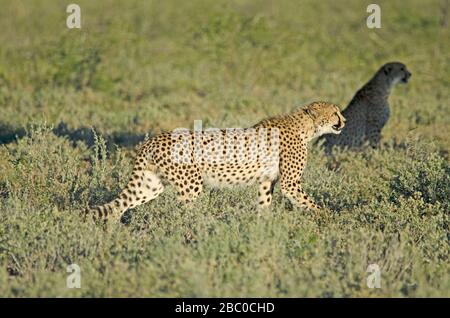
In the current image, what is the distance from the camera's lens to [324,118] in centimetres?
678

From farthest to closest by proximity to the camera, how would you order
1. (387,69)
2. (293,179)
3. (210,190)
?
(387,69) < (210,190) < (293,179)

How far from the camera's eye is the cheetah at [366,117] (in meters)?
8.93

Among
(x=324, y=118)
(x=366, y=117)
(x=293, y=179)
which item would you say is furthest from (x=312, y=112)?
(x=366, y=117)

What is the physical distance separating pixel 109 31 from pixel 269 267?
9098 mm

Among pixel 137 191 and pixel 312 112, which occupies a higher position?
pixel 312 112

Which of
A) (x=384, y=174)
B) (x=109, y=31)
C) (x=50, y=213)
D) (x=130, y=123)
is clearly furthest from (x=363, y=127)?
(x=109, y=31)

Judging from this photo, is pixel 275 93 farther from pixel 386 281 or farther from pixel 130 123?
pixel 386 281

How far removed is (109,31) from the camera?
13430mm

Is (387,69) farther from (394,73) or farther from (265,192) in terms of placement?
(265,192)

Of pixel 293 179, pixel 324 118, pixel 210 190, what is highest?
pixel 324 118

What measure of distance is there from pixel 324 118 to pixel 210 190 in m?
1.08

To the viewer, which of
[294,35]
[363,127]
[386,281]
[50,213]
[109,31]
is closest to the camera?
[386,281]

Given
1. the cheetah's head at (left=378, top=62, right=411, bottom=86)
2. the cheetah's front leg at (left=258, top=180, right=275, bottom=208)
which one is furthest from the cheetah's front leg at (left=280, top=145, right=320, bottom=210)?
the cheetah's head at (left=378, top=62, right=411, bottom=86)

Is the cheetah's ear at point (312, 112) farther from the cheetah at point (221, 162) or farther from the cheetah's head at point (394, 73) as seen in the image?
the cheetah's head at point (394, 73)
